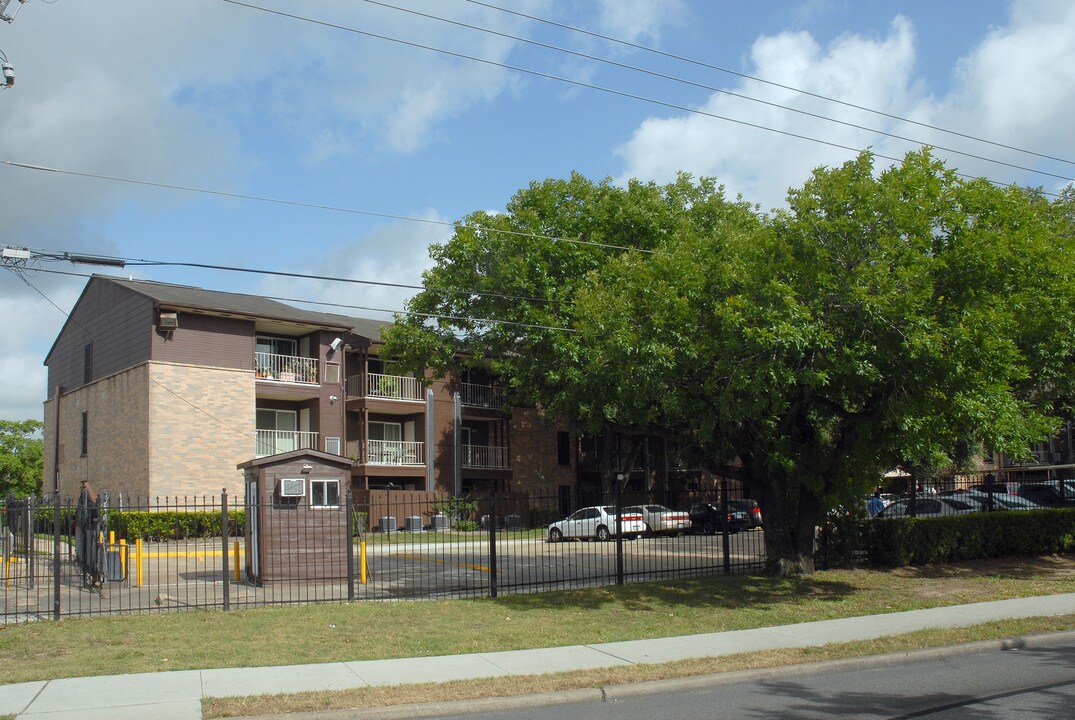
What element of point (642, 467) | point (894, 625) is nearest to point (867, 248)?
point (894, 625)

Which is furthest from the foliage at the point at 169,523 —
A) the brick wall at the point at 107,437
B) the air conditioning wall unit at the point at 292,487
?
the air conditioning wall unit at the point at 292,487

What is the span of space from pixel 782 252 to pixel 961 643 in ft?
19.4

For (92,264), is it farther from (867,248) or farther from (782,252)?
(867,248)

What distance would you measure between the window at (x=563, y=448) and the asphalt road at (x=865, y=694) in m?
36.0

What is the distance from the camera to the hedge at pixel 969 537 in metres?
18.7

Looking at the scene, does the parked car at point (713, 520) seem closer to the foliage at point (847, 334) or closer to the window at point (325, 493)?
the foliage at point (847, 334)

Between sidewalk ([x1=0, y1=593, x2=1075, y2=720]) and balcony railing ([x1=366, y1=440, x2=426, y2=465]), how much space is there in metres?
29.1

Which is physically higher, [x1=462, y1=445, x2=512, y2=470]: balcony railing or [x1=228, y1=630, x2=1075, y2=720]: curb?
[x1=462, y1=445, x2=512, y2=470]: balcony railing

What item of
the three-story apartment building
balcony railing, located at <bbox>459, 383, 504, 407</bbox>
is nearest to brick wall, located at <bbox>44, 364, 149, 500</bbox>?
the three-story apartment building

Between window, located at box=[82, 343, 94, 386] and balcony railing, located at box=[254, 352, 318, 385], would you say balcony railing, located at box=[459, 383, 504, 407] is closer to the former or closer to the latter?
balcony railing, located at box=[254, 352, 318, 385]

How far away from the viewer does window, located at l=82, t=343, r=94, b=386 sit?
38938 mm

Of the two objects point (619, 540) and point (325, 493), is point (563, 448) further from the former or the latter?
point (325, 493)

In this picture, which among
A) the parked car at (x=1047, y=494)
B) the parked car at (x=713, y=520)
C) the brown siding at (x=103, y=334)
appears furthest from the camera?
the brown siding at (x=103, y=334)

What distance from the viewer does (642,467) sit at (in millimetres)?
47188
